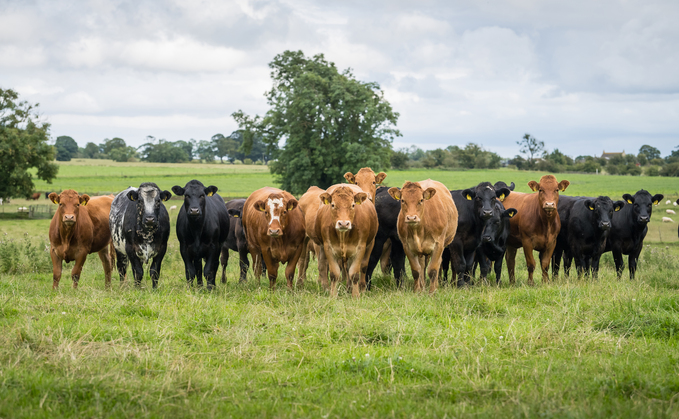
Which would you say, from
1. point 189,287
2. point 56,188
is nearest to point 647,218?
point 189,287

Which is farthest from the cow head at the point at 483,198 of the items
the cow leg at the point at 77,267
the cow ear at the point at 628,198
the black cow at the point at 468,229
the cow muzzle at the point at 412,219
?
the cow leg at the point at 77,267

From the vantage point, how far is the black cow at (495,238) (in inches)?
444

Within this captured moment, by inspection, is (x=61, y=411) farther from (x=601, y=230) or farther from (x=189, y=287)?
(x=601, y=230)

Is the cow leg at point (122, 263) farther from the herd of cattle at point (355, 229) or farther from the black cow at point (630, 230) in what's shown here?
the black cow at point (630, 230)

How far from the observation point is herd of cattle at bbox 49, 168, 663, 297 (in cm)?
981

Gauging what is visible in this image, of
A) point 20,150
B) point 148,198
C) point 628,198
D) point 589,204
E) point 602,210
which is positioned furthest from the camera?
point 20,150

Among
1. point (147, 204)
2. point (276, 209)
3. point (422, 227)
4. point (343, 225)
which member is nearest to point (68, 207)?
point (147, 204)

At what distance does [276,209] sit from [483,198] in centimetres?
399

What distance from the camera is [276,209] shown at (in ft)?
32.6

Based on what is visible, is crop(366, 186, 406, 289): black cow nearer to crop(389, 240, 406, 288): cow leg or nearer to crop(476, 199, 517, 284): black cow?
crop(389, 240, 406, 288): cow leg

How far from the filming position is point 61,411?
4.57 m

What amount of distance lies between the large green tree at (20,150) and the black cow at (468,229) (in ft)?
117

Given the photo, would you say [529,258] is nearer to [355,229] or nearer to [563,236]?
[563,236]

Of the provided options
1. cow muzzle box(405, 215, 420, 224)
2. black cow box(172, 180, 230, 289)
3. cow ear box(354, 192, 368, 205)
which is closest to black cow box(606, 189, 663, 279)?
cow muzzle box(405, 215, 420, 224)
